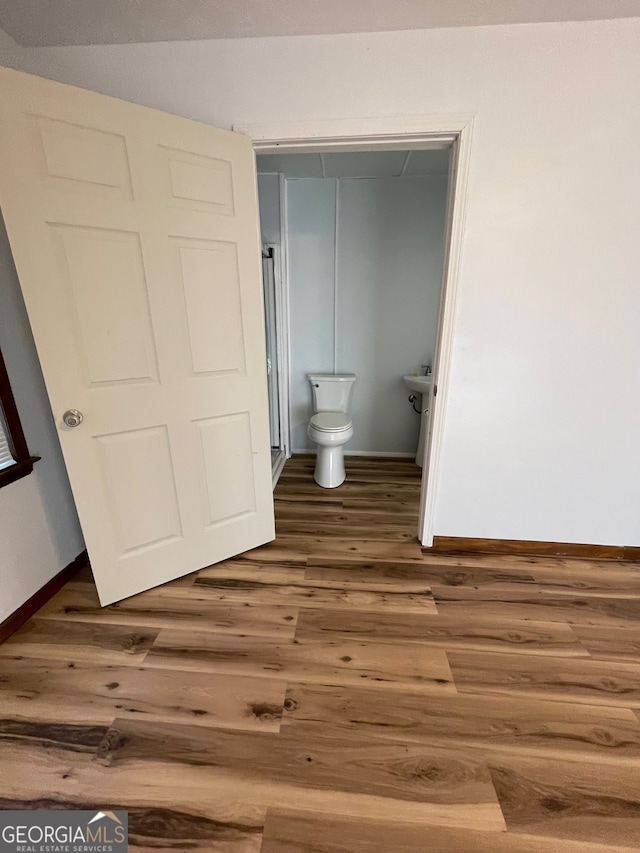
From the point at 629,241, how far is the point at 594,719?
1841 mm

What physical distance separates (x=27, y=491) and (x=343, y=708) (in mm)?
1563

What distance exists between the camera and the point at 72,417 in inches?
52.7

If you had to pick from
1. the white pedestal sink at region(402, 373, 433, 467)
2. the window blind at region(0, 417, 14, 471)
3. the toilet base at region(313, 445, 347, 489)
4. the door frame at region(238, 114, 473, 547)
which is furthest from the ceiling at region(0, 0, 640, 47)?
the toilet base at region(313, 445, 347, 489)

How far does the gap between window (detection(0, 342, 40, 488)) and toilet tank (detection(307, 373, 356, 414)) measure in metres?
2.04

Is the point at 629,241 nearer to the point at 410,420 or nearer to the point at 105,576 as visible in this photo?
the point at 410,420

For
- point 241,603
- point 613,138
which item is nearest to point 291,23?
point 613,138

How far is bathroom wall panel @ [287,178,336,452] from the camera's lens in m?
2.82

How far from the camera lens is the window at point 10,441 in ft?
4.60

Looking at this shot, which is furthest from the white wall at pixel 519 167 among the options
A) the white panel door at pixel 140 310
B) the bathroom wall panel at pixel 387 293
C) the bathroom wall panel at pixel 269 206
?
the bathroom wall panel at pixel 269 206

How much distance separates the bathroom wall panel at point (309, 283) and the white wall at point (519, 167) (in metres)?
1.42

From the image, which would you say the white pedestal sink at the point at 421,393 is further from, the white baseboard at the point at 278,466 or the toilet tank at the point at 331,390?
the white baseboard at the point at 278,466

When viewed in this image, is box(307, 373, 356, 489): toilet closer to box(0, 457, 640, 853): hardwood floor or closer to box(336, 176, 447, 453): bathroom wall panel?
box(336, 176, 447, 453): bathroom wall panel

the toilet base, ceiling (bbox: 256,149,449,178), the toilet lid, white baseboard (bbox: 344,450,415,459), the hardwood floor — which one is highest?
ceiling (bbox: 256,149,449,178)

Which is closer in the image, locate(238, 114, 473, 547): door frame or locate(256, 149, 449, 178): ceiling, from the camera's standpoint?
locate(238, 114, 473, 547): door frame
